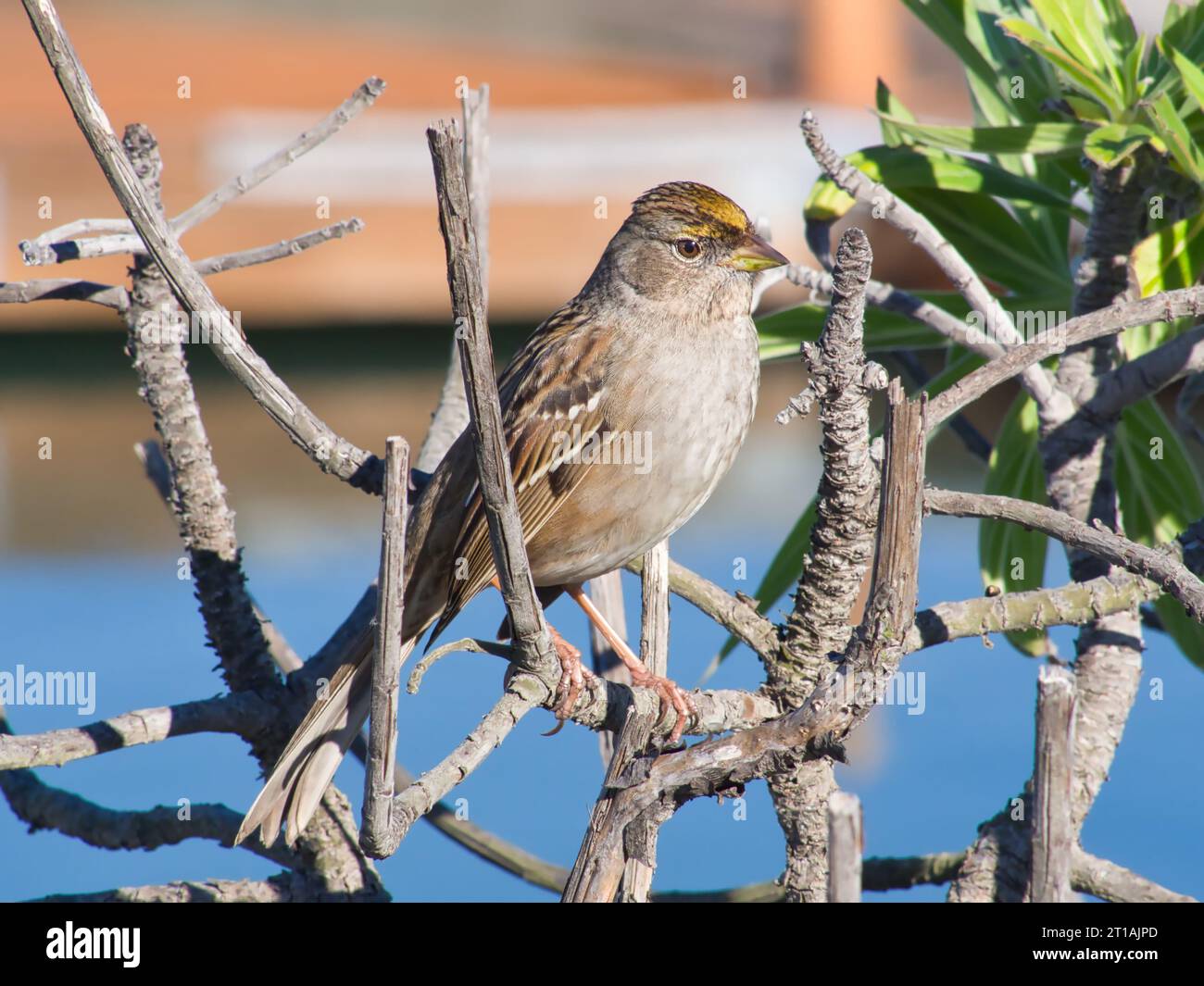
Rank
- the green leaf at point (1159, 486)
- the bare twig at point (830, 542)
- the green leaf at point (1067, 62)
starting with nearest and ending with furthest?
1. the bare twig at point (830, 542)
2. the green leaf at point (1067, 62)
3. the green leaf at point (1159, 486)

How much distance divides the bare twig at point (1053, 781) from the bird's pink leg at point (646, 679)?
1.99 feet

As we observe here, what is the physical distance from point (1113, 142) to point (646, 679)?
3.42 feet

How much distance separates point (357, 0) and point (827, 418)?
16660 millimetres

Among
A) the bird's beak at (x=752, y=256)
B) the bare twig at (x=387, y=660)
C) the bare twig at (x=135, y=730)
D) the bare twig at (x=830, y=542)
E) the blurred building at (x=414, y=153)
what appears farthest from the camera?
the blurred building at (x=414, y=153)

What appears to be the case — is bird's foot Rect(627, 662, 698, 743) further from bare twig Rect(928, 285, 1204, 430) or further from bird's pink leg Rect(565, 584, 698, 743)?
bare twig Rect(928, 285, 1204, 430)

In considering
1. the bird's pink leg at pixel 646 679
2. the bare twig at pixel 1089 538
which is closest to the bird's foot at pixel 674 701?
the bird's pink leg at pixel 646 679

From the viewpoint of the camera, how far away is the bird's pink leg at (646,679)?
1.98m

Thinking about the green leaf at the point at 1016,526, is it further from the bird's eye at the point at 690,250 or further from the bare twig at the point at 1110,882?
the bird's eye at the point at 690,250

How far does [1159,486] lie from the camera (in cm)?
251

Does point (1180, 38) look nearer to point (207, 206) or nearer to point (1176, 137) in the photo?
point (1176, 137)

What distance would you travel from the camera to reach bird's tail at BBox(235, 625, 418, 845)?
195 cm

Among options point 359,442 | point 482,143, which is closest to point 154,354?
point 482,143

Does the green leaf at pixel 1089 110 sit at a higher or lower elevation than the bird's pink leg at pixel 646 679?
higher

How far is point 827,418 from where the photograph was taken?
1604 millimetres
